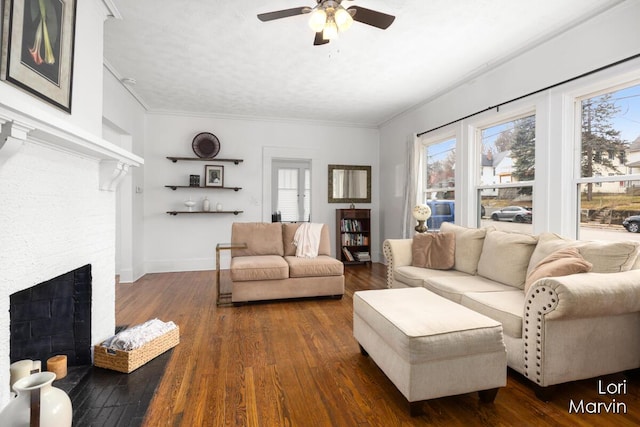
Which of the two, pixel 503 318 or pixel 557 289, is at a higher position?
pixel 557 289

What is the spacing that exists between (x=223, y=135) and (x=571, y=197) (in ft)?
16.0

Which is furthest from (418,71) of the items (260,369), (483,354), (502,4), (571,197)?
(260,369)

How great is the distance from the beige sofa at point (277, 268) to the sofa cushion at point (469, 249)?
1.30 meters

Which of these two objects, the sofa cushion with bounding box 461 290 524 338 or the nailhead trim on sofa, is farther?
the sofa cushion with bounding box 461 290 524 338

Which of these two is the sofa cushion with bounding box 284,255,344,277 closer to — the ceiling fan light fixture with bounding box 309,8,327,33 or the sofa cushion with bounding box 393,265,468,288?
the sofa cushion with bounding box 393,265,468,288

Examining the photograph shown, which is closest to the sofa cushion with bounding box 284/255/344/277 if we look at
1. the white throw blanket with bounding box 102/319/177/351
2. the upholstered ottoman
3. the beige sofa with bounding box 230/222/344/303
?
the beige sofa with bounding box 230/222/344/303

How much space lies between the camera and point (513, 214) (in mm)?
3533

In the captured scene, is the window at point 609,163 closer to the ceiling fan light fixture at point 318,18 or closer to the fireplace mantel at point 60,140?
the ceiling fan light fixture at point 318,18

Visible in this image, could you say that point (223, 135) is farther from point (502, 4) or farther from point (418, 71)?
point (502, 4)

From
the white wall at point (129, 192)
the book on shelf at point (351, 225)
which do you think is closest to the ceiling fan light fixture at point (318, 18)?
the white wall at point (129, 192)

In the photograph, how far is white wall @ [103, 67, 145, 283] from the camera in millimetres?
4207

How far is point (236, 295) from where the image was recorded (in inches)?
139

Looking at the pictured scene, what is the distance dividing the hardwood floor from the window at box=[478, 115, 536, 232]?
1.81m

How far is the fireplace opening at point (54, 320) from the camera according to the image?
1.90m
